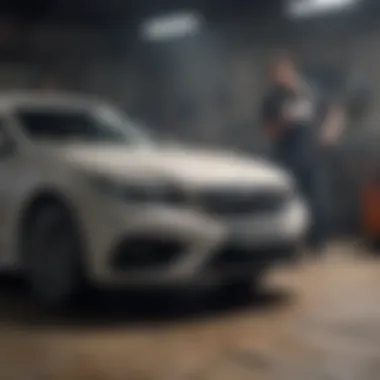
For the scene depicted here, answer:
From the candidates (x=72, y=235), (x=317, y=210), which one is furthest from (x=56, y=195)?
(x=317, y=210)

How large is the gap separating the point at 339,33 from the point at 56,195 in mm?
2855

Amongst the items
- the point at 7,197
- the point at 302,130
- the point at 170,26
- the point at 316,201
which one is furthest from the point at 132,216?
the point at 316,201

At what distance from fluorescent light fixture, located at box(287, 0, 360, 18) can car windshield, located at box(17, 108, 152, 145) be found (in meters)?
1.63

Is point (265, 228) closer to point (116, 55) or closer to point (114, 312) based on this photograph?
point (114, 312)

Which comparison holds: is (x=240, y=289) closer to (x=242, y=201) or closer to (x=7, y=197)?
(x=242, y=201)

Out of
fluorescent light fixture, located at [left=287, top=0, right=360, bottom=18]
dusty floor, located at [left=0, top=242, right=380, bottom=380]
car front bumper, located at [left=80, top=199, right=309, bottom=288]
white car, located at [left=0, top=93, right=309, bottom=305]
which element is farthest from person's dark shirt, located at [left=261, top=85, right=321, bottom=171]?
car front bumper, located at [left=80, top=199, right=309, bottom=288]

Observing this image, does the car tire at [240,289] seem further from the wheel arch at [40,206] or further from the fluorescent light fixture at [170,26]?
the fluorescent light fixture at [170,26]

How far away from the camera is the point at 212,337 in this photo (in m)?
4.68

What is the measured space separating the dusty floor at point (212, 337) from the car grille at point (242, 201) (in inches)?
21.6

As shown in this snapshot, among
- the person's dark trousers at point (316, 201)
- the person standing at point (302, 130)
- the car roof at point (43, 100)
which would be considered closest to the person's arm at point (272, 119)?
the person standing at point (302, 130)

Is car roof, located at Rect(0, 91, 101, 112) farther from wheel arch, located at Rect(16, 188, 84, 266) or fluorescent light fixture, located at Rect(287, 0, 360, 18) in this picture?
fluorescent light fixture, located at Rect(287, 0, 360, 18)

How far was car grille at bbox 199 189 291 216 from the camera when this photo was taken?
514cm

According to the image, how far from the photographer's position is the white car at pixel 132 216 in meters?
4.93

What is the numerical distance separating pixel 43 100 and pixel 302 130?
1739 millimetres
